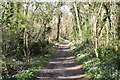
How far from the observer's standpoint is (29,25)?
1623 cm

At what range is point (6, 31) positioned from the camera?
1269 centimetres

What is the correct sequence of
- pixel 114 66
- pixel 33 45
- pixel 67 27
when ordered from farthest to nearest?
pixel 67 27, pixel 33 45, pixel 114 66

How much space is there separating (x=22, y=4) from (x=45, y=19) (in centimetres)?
936

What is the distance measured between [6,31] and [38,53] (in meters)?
12.3

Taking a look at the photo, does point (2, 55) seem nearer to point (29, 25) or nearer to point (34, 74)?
point (34, 74)

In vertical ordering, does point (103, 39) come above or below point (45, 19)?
below

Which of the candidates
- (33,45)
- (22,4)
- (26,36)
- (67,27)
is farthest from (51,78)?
(67,27)

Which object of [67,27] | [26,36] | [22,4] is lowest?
[67,27]

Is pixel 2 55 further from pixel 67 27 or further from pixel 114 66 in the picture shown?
pixel 67 27

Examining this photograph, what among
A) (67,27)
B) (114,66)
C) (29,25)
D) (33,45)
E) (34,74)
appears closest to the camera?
(114,66)

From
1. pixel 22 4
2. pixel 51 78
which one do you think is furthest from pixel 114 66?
pixel 22 4

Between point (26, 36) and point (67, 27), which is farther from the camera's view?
point (67, 27)

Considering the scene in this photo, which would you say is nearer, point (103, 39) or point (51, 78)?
point (51, 78)

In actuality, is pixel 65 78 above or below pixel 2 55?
below
